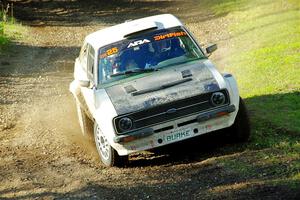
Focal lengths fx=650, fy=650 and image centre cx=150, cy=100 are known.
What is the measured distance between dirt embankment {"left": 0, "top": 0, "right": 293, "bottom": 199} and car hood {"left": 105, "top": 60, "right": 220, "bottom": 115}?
97 cm

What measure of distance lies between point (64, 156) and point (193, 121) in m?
2.74

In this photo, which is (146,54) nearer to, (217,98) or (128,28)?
(128,28)

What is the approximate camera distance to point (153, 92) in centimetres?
916

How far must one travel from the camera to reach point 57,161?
10.4m

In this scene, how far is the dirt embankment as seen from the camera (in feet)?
26.9

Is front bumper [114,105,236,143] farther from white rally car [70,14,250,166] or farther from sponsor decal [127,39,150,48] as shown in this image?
sponsor decal [127,39,150,48]

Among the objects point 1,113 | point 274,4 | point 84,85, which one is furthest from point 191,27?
point 84,85

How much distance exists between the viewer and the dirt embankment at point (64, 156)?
323 inches

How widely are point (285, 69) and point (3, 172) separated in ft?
21.7

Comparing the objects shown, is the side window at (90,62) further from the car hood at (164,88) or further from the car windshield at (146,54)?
the car hood at (164,88)

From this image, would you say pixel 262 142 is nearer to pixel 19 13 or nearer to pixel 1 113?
pixel 1 113

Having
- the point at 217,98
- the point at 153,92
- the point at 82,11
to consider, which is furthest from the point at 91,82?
the point at 82,11

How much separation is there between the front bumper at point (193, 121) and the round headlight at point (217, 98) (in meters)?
0.11

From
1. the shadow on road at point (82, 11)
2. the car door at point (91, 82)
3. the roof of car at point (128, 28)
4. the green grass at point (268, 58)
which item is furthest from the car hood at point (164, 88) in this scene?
the shadow on road at point (82, 11)
